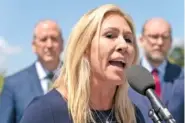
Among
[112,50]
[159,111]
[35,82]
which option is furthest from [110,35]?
[35,82]

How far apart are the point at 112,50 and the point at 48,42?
2.48m

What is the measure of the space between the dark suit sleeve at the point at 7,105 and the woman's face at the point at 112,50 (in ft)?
5.34

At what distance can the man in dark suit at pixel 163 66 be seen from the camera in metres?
4.40

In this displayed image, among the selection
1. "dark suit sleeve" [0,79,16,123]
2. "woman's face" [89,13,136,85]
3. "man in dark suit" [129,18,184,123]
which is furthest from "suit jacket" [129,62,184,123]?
"woman's face" [89,13,136,85]

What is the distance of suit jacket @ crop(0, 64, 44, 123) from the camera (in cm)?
395

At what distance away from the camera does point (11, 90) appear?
415 cm

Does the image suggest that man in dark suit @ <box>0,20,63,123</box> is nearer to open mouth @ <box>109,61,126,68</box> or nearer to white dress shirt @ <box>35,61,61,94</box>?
white dress shirt @ <box>35,61,61,94</box>

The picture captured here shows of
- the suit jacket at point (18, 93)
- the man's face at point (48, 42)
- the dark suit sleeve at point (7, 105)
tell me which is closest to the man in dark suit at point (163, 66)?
the man's face at point (48, 42)

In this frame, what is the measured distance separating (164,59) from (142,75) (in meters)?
2.70

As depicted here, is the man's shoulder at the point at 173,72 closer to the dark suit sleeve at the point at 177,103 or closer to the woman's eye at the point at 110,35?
the dark suit sleeve at the point at 177,103

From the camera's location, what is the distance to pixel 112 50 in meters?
2.34

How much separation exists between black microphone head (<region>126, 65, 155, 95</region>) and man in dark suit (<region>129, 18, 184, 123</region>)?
2.18m

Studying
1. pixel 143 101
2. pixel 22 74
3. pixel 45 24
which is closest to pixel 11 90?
pixel 22 74

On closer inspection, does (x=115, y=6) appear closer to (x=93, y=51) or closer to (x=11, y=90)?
(x=93, y=51)
